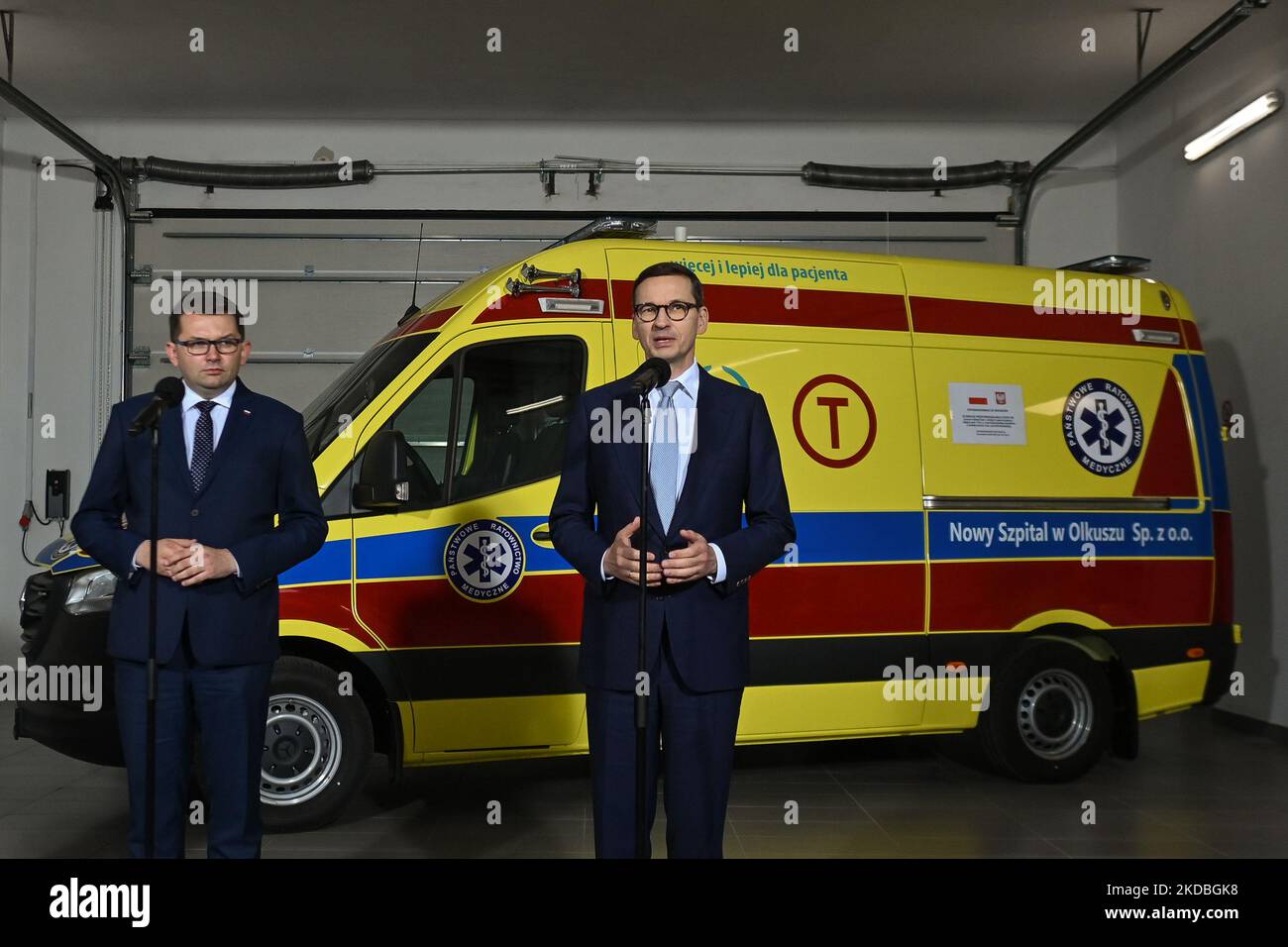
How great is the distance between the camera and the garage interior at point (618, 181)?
8.47m

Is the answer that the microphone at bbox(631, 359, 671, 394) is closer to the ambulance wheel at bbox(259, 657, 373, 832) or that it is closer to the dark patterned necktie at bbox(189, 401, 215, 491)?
the dark patterned necktie at bbox(189, 401, 215, 491)

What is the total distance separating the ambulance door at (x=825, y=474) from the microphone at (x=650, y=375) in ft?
9.50

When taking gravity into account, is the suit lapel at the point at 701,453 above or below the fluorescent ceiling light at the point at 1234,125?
below

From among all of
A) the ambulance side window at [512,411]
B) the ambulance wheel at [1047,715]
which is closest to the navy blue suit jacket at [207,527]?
the ambulance side window at [512,411]

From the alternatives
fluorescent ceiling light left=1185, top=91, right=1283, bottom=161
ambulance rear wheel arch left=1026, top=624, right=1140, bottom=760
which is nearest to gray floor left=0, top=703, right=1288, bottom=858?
ambulance rear wheel arch left=1026, top=624, right=1140, bottom=760

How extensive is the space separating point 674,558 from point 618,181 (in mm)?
8122

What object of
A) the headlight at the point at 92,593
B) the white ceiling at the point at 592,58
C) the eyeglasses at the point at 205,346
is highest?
the white ceiling at the point at 592,58

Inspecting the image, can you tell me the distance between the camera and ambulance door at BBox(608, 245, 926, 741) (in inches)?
240

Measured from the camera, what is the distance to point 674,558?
3.04 meters

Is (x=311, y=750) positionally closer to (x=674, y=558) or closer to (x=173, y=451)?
(x=173, y=451)

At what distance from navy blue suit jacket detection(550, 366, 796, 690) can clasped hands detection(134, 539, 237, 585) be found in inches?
35.1

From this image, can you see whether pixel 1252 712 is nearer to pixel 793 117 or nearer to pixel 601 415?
pixel 793 117

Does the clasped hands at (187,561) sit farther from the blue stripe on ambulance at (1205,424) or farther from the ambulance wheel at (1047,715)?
the blue stripe on ambulance at (1205,424)

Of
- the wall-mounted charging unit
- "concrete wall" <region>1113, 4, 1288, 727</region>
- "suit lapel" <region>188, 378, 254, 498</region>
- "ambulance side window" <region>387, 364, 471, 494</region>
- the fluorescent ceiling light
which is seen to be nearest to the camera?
"suit lapel" <region>188, 378, 254, 498</region>
